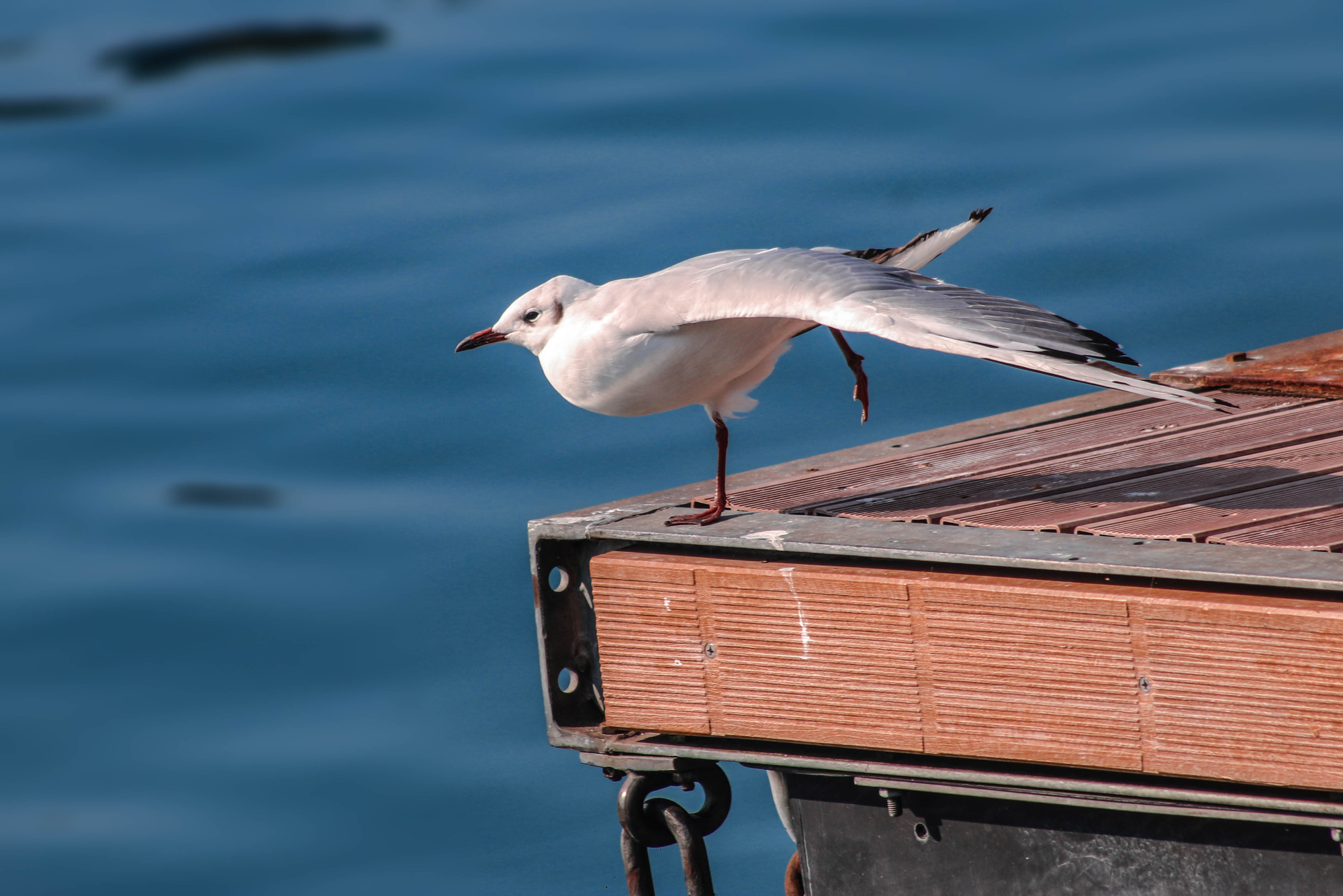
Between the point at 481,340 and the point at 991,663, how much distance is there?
149 centimetres

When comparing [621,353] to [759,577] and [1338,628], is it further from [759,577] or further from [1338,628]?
[1338,628]

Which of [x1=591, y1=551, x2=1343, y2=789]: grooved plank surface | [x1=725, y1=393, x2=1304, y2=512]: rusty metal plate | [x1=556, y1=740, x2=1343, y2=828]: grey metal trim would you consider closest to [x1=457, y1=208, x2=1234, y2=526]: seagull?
[x1=725, y1=393, x2=1304, y2=512]: rusty metal plate

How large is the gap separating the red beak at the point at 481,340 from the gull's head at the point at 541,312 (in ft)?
0.09

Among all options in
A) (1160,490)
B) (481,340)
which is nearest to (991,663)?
(1160,490)

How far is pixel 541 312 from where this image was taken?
129 inches

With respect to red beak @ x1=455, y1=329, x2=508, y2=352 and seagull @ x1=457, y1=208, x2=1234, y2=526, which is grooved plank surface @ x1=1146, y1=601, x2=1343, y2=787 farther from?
red beak @ x1=455, y1=329, x2=508, y2=352

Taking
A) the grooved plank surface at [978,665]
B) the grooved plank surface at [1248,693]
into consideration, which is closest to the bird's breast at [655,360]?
the grooved plank surface at [978,665]

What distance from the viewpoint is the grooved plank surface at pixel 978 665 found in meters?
2.12

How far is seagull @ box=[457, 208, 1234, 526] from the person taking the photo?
2.70 meters

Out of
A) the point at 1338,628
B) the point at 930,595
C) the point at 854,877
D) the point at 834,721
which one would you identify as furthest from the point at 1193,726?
the point at 854,877

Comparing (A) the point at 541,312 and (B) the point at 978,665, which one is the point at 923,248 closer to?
(A) the point at 541,312

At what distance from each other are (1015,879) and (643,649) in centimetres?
66

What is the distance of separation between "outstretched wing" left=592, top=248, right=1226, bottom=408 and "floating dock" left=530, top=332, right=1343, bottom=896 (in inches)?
9.5

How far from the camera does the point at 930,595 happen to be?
93.4 inches
